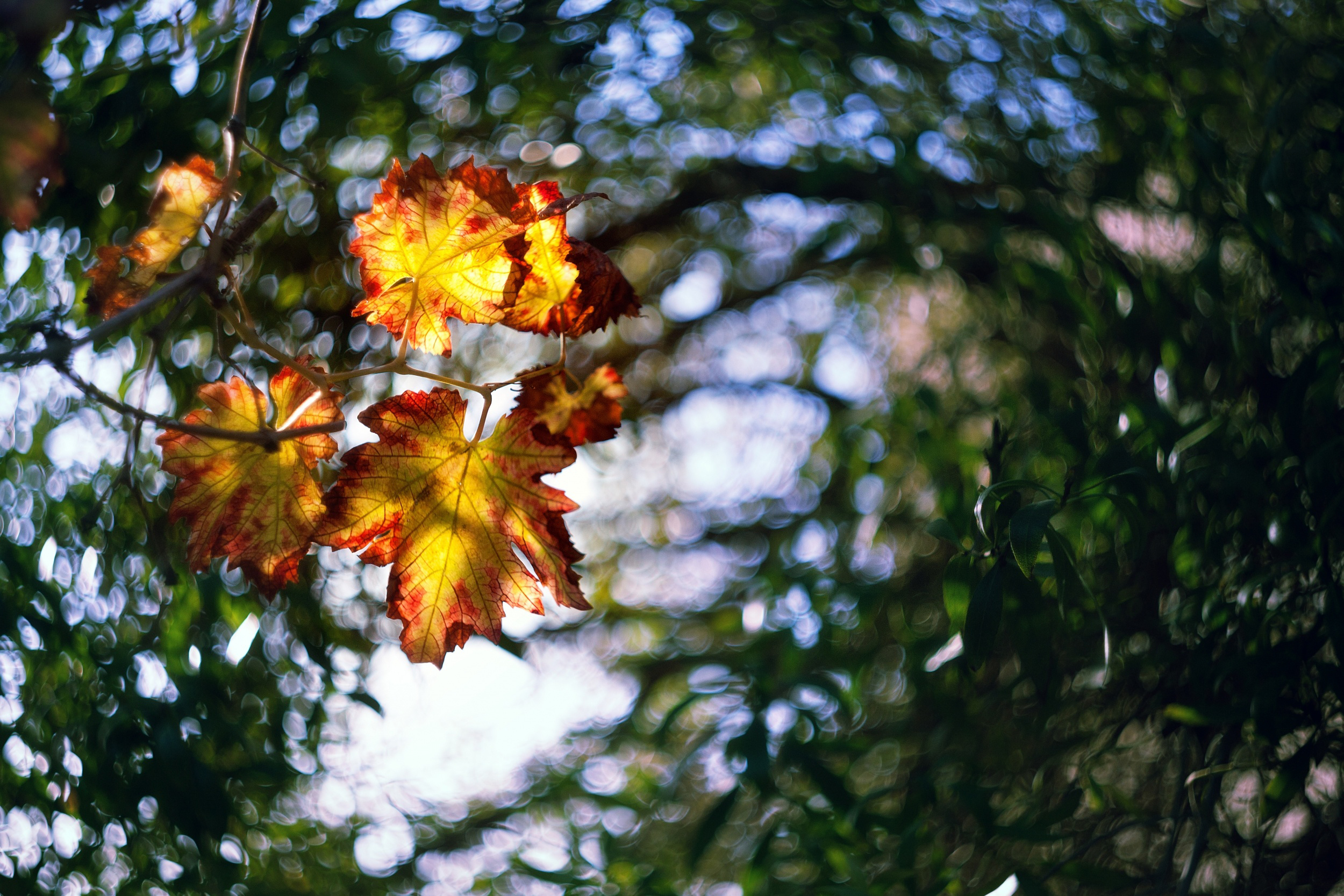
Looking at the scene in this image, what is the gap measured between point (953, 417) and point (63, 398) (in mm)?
1045

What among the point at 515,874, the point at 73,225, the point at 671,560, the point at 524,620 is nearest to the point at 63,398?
the point at 73,225

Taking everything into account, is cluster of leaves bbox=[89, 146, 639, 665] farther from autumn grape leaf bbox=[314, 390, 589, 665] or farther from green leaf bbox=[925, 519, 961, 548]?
green leaf bbox=[925, 519, 961, 548]

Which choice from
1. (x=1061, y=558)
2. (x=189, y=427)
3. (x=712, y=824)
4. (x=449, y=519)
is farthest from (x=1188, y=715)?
(x=189, y=427)

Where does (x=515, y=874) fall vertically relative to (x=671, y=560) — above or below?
above

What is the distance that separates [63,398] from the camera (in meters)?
0.69

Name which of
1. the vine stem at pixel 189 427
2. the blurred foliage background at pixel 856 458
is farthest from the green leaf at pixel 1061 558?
the vine stem at pixel 189 427

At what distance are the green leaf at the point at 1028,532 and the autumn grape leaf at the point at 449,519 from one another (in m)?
0.23

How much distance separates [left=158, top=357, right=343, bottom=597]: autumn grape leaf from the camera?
0.40m

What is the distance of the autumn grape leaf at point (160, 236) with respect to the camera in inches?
15.3

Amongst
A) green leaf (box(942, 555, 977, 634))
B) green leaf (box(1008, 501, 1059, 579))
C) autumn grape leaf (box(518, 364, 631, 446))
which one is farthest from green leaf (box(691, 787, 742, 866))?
autumn grape leaf (box(518, 364, 631, 446))

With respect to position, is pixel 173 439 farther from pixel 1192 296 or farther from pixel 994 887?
pixel 1192 296

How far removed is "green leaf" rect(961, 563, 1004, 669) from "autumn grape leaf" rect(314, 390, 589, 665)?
0.74 feet

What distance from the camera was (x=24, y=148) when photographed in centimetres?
31

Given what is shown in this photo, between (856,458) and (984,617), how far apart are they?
0.78 metres
